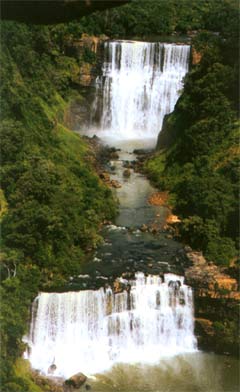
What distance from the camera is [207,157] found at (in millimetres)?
30703

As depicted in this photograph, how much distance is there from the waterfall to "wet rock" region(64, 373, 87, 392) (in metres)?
24.0

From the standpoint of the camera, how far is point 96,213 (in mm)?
27125

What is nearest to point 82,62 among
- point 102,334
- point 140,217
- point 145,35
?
point 145,35

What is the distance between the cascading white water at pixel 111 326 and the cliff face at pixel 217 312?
0.33 m

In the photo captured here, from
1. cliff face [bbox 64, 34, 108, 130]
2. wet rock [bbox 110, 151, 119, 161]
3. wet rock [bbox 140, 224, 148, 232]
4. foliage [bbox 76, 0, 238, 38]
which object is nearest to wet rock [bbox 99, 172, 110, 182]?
wet rock [bbox 110, 151, 119, 161]

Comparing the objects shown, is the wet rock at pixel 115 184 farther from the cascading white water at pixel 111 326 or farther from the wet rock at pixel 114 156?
the cascading white water at pixel 111 326

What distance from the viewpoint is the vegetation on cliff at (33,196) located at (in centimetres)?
1998

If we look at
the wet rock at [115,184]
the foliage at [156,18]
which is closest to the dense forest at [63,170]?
the wet rock at [115,184]

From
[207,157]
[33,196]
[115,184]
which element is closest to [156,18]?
[115,184]

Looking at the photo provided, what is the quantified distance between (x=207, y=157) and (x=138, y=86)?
40.1 ft

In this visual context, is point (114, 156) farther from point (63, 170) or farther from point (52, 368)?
point (52, 368)

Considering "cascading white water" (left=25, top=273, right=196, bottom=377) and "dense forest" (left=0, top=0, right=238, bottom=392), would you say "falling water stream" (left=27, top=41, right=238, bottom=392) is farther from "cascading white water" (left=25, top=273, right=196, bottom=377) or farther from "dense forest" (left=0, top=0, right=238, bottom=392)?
"dense forest" (left=0, top=0, right=238, bottom=392)

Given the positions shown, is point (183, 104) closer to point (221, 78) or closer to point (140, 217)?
point (221, 78)

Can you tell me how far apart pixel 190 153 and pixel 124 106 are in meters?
10.8
